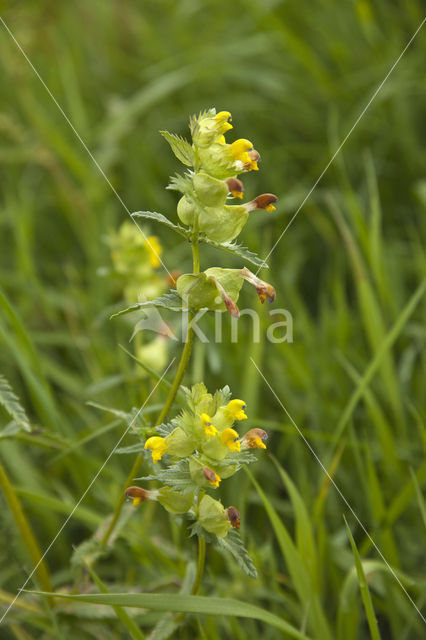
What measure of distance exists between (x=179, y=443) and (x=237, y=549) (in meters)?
0.18

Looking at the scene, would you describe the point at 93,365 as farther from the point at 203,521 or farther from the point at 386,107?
the point at 386,107

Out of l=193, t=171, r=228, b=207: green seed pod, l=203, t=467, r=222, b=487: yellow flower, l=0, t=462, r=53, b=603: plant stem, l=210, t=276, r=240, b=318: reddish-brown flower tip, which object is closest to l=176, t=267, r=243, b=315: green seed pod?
l=210, t=276, r=240, b=318: reddish-brown flower tip

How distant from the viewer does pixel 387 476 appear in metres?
1.50

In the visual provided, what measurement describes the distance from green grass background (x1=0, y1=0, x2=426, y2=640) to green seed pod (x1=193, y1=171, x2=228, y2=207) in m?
0.44

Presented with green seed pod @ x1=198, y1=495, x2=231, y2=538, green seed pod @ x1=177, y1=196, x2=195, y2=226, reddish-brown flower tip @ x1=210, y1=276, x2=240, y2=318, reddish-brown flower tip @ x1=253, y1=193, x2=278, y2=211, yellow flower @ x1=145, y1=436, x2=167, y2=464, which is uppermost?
reddish-brown flower tip @ x1=253, y1=193, x2=278, y2=211

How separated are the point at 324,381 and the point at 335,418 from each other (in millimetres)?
133

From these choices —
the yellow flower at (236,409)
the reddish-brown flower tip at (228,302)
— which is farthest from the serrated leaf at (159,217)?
the yellow flower at (236,409)

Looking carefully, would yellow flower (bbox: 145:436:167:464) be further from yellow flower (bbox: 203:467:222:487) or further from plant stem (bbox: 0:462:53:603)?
plant stem (bbox: 0:462:53:603)

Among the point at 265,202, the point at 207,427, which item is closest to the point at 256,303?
the point at 265,202

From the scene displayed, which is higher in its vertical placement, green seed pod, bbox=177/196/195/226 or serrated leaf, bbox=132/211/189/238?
green seed pod, bbox=177/196/195/226

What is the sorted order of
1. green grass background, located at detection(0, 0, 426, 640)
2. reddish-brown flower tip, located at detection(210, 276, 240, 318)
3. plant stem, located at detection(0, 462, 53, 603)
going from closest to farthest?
reddish-brown flower tip, located at detection(210, 276, 240, 318) < plant stem, located at detection(0, 462, 53, 603) < green grass background, located at detection(0, 0, 426, 640)

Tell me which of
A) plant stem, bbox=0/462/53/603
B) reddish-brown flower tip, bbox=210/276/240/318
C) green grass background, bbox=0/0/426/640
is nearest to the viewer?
reddish-brown flower tip, bbox=210/276/240/318

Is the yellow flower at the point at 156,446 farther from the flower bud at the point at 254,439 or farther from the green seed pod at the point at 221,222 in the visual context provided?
the green seed pod at the point at 221,222

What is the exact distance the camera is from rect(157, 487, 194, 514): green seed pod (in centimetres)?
93
